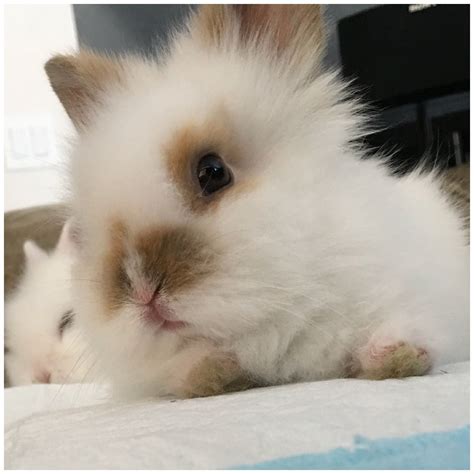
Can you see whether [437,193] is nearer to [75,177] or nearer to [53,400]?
[75,177]

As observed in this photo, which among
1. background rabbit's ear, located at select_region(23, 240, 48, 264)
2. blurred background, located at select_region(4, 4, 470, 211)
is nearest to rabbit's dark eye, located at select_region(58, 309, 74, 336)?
background rabbit's ear, located at select_region(23, 240, 48, 264)

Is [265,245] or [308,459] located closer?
[308,459]

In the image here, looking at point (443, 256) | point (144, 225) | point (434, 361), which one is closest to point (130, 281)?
point (144, 225)

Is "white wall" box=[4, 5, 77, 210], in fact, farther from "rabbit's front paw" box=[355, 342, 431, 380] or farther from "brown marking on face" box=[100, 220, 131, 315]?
"rabbit's front paw" box=[355, 342, 431, 380]

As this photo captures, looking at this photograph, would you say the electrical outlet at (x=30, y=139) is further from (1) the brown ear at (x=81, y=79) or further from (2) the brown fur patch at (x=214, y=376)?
(2) the brown fur patch at (x=214, y=376)

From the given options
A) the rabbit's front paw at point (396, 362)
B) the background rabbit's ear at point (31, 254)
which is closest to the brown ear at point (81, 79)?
the rabbit's front paw at point (396, 362)

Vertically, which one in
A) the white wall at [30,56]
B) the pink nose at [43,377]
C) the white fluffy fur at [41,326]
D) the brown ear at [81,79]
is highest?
the white wall at [30,56]
